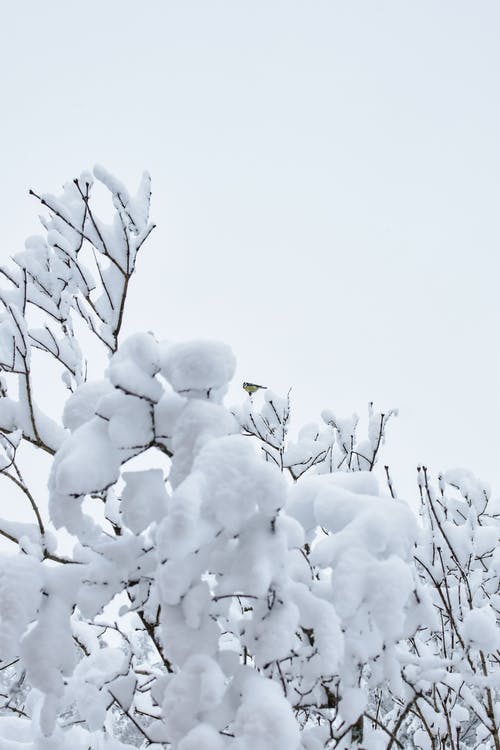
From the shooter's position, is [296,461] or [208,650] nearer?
[208,650]

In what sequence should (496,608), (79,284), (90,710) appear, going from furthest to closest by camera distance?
(496,608) → (79,284) → (90,710)

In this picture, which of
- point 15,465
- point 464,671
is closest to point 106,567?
point 15,465

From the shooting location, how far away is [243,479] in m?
1.19

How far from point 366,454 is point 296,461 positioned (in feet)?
1.45

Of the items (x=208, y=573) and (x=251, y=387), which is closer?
(x=208, y=573)

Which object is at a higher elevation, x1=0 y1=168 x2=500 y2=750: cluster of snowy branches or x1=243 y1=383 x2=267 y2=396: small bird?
x1=0 y1=168 x2=500 y2=750: cluster of snowy branches

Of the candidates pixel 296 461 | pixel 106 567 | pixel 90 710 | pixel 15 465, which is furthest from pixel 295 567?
pixel 296 461

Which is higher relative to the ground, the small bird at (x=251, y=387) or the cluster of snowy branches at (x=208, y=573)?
the cluster of snowy branches at (x=208, y=573)

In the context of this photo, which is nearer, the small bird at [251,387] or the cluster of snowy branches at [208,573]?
the cluster of snowy branches at [208,573]

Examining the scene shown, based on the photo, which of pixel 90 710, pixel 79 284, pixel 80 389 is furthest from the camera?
pixel 79 284

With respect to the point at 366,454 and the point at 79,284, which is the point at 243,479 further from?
the point at 366,454

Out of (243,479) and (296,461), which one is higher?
(243,479)

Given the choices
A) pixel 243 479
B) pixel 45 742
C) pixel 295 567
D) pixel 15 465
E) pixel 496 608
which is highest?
pixel 243 479

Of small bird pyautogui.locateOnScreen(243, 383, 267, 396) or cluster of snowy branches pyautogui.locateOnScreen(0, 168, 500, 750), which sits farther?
small bird pyautogui.locateOnScreen(243, 383, 267, 396)
